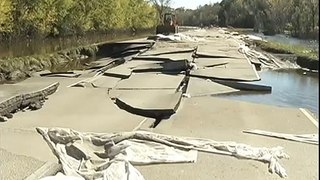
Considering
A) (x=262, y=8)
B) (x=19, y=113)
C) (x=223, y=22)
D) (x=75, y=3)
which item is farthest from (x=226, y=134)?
(x=223, y=22)

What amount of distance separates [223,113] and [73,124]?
107 inches

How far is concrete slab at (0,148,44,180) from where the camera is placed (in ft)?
14.1

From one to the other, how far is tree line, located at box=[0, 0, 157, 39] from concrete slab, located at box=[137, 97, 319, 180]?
13.5 meters

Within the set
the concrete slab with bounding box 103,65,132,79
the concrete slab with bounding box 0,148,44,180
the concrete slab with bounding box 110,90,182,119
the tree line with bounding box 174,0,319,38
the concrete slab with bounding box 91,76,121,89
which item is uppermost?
the concrete slab with bounding box 0,148,44,180

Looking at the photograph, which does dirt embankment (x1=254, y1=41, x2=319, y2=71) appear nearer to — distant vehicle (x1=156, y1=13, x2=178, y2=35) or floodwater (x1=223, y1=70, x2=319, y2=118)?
floodwater (x1=223, y1=70, x2=319, y2=118)

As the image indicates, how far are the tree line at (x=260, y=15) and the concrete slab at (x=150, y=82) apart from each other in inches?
462

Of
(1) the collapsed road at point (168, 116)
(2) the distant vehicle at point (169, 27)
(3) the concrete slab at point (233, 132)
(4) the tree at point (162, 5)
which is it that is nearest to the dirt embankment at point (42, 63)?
(1) the collapsed road at point (168, 116)

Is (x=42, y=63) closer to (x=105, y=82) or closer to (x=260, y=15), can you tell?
(x=105, y=82)

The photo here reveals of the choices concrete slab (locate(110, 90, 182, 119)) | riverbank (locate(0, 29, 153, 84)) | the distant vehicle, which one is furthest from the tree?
concrete slab (locate(110, 90, 182, 119))

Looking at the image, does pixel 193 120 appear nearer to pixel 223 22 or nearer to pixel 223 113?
pixel 223 113

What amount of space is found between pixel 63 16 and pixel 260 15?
152ft

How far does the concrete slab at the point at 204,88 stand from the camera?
11.2 metres

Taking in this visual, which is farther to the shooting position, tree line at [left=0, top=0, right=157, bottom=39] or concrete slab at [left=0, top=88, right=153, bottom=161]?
tree line at [left=0, top=0, right=157, bottom=39]

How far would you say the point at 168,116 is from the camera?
8.04 metres
